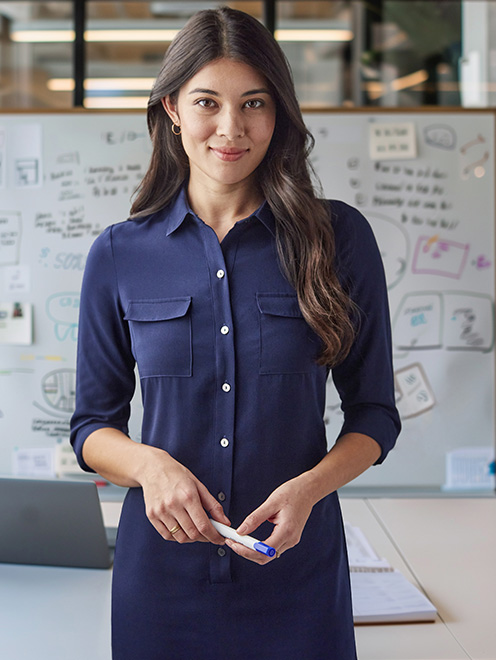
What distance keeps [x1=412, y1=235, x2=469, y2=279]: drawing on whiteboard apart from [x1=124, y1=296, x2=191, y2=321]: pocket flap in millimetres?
1738

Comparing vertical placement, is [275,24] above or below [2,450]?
above

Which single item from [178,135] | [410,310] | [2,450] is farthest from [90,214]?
[178,135]

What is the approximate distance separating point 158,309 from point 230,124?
284 millimetres

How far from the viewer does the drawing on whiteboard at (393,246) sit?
8.54ft

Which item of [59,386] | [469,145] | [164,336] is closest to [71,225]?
[59,386]

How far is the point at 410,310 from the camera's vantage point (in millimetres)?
2605

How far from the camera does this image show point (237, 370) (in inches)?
39.8

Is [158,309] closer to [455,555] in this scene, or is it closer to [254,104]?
[254,104]

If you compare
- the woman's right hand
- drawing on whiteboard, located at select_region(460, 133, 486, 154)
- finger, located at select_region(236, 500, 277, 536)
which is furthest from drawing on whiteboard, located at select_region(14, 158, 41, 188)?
A: finger, located at select_region(236, 500, 277, 536)

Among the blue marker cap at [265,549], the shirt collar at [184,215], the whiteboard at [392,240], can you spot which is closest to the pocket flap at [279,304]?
the shirt collar at [184,215]

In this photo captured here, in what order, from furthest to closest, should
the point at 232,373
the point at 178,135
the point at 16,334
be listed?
the point at 16,334
the point at 178,135
the point at 232,373

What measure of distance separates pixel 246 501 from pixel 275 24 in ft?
8.95

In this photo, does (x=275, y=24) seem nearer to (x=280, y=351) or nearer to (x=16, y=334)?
(x=16, y=334)

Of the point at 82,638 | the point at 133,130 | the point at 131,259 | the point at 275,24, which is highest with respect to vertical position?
the point at 275,24
